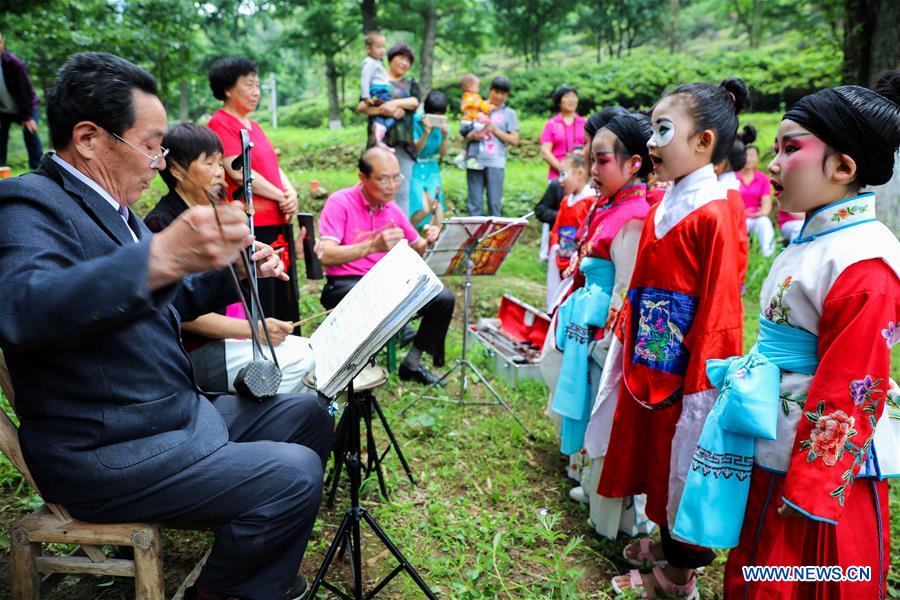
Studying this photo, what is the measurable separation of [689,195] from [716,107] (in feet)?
1.19

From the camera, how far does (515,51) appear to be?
81.9ft

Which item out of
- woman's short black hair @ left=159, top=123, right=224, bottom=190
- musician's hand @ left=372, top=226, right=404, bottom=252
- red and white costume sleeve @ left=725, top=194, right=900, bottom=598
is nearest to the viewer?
red and white costume sleeve @ left=725, top=194, right=900, bottom=598

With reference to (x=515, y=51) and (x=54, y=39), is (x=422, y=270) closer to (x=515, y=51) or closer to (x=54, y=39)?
(x=54, y=39)

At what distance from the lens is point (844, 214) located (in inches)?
75.0

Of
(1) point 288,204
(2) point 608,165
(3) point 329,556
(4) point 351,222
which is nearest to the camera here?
(3) point 329,556

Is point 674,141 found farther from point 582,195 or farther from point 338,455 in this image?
point 582,195

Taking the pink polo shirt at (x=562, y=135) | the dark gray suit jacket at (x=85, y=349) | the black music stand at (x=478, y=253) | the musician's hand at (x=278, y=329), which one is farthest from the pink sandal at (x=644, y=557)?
the pink polo shirt at (x=562, y=135)

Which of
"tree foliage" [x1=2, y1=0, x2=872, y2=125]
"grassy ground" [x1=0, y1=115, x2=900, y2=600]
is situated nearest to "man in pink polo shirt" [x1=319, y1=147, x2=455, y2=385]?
"grassy ground" [x1=0, y1=115, x2=900, y2=600]

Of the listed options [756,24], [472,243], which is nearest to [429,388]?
[472,243]

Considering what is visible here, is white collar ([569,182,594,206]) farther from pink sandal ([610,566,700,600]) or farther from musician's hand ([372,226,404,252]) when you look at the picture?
pink sandal ([610,566,700,600])

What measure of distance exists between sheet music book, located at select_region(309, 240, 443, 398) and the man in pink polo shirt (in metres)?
1.87

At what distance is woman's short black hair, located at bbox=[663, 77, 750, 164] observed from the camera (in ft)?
8.05

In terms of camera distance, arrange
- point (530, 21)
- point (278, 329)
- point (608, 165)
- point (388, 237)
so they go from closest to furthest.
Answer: point (278, 329) → point (608, 165) → point (388, 237) → point (530, 21)

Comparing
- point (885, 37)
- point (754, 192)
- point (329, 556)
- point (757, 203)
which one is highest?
point (885, 37)
